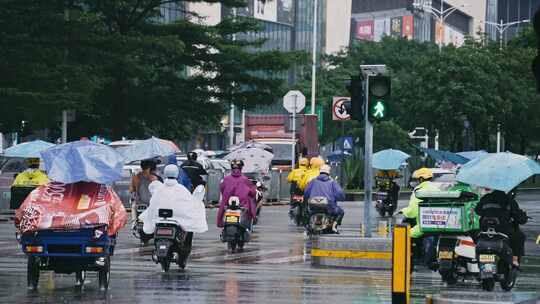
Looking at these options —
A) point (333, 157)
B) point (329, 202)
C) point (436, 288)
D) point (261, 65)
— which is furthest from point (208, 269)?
point (333, 157)

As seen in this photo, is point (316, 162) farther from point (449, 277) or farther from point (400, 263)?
point (400, 263)

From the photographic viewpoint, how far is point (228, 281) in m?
19.9

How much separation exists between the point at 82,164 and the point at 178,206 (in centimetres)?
304

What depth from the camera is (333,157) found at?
6656 cm

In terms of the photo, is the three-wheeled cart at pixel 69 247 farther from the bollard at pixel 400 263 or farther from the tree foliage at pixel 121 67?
the tree foliage at pixel 121 67

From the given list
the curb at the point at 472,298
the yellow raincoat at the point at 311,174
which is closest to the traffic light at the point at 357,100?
the curb at the point at 472,298

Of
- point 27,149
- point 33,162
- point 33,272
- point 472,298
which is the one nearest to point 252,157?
point 27,149

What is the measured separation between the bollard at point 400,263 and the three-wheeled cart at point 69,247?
4.48 meters

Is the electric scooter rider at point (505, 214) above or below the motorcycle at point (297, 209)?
above

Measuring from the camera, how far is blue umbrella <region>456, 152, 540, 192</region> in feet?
61.5

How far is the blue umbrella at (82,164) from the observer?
59.3 feet

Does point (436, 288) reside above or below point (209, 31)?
below

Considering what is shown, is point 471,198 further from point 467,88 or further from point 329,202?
point 467,88

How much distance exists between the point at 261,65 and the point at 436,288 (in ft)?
112
